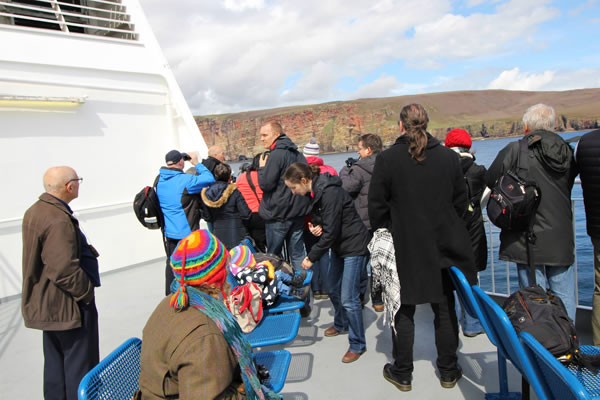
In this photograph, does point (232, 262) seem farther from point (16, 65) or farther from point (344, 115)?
point (344, 115)

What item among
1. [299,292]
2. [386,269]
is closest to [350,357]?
[299,292]

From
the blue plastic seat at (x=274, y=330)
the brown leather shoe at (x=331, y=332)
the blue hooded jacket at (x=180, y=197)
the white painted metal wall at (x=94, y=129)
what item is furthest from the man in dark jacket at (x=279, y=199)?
the white painted metal wall at (x=94, y=129)

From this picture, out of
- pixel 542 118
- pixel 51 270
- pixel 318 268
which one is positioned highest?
pixel 542 118

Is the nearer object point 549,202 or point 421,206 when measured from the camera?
point 421,206

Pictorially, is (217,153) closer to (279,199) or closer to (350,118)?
(279,199)

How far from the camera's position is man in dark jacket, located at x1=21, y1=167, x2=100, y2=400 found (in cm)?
228

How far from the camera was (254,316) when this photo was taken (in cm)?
276

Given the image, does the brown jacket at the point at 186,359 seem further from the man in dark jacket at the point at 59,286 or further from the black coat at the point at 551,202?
the black coat at the point at 551,202

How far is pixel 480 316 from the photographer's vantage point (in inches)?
80.4

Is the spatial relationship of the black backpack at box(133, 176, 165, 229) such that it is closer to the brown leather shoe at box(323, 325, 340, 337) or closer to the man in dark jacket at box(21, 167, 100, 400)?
the man in dark jacket at box(21, 167, 100, 400)

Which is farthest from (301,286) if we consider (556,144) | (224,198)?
(556,144)

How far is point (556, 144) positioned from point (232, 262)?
2302 millimetres

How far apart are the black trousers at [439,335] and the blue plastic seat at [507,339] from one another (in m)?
0.55

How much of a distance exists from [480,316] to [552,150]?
1152mm
